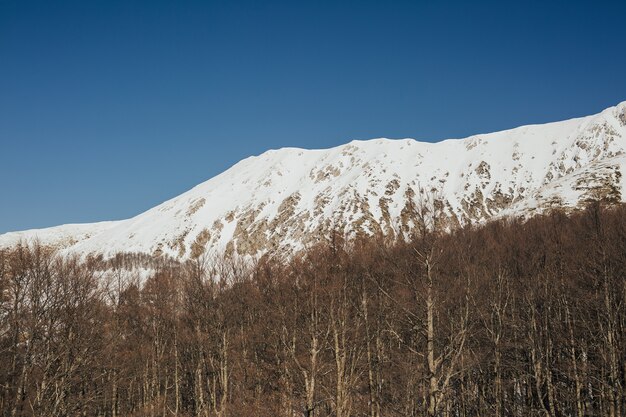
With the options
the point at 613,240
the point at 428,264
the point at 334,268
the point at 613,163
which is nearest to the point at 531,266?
the point at 613,240

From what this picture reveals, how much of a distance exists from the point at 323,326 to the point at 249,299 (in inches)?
541

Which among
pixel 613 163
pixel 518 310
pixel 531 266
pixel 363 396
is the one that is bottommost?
pixel 363 396

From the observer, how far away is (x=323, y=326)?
3434cm

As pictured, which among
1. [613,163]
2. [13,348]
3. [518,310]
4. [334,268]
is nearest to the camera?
[13,348]

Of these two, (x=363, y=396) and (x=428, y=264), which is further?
(x=363, y=396)

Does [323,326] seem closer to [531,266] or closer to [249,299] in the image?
[249,299]

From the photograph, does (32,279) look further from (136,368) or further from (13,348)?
(136,368)

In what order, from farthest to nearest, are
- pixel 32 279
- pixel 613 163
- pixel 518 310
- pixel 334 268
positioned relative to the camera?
pixel 613 163
pixel 518 310
pixel 334 268
pixel 32 279

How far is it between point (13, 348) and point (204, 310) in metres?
14.6

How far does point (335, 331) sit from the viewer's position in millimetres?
26312

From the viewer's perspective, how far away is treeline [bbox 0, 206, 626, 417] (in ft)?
91.6

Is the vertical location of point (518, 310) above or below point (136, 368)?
above

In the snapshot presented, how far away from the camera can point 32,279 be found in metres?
28.8

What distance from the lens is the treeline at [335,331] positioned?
27.9 m
